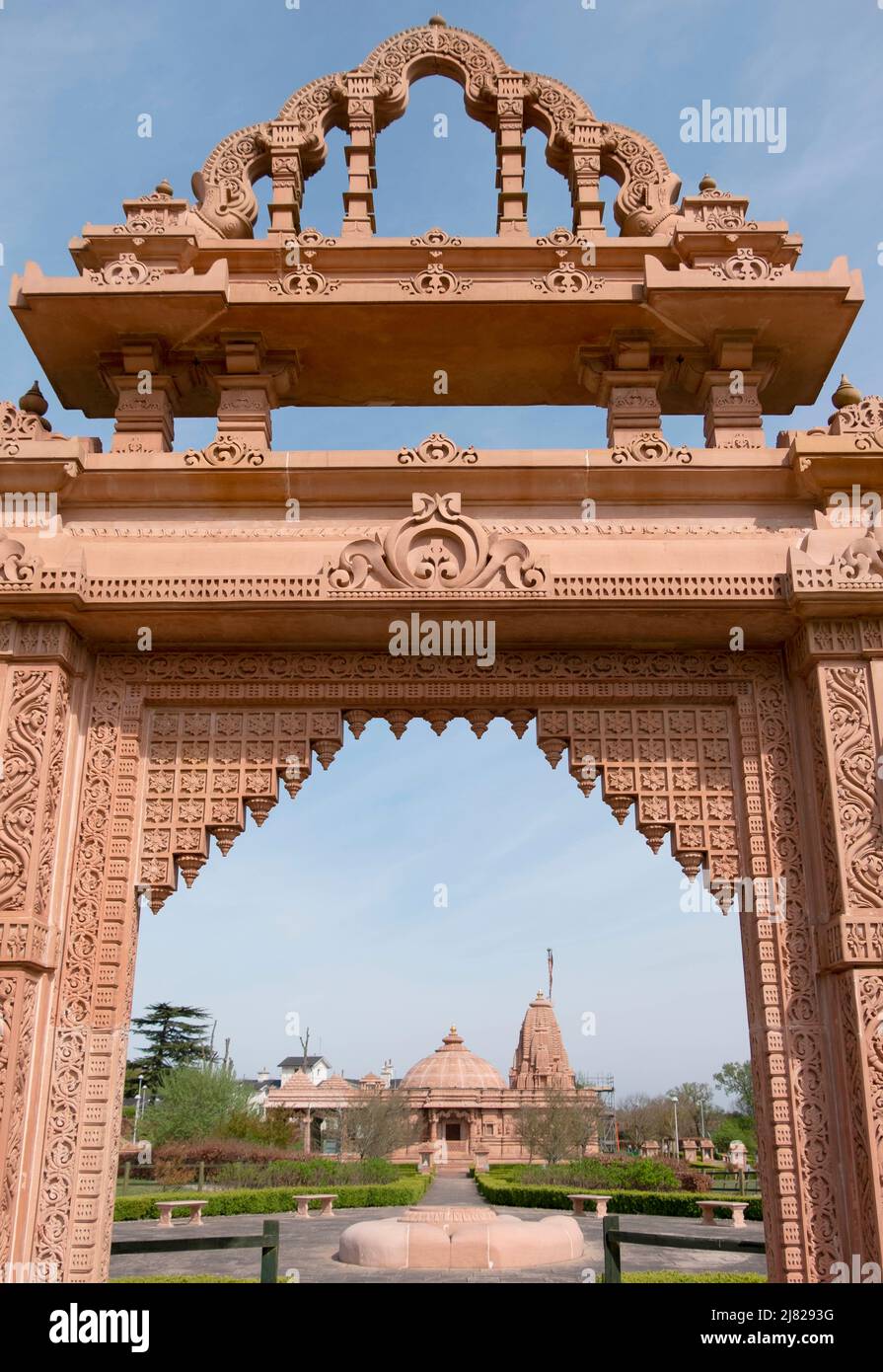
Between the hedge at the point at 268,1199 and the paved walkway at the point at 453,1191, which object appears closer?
the hedge at the point at 268,1199

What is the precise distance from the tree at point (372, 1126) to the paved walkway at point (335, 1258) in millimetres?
11210

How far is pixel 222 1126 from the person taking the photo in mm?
30141

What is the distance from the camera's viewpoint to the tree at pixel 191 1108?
97.3 feet

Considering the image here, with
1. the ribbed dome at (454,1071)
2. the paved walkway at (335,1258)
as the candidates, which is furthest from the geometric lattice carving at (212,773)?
the ribbed dome at (454,1071)

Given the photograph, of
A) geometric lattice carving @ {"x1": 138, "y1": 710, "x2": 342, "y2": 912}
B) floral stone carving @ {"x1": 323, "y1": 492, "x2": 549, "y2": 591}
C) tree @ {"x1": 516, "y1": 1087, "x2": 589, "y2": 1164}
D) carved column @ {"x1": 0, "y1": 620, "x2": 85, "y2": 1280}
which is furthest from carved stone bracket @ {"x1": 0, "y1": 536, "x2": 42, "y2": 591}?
tree @ {"x1": 516, "y1": 1087, "x2": 589, "y2": 1164}

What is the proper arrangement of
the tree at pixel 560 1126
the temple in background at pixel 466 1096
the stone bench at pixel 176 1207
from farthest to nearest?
the temple in background at pixel 466 1096
the tree at pixel 560 1126
the stone bench at pixel 176 1207

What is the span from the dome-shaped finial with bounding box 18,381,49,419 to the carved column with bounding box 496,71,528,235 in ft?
10.6

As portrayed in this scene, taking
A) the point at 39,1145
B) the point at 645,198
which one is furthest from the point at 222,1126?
the point at 645,198

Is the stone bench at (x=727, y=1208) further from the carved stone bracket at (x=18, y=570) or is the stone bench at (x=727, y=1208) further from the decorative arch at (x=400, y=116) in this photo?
the carved stone bracket at (x=18, y=570)

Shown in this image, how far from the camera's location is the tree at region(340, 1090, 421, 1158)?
32875mm

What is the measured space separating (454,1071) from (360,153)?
42206 millimetres

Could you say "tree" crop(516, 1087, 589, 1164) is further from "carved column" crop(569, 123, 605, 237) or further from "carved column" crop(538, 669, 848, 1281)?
"carved column" crop(569, 123, 605, 237)

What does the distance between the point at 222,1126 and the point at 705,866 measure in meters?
27.9

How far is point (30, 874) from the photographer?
541 centimetres
